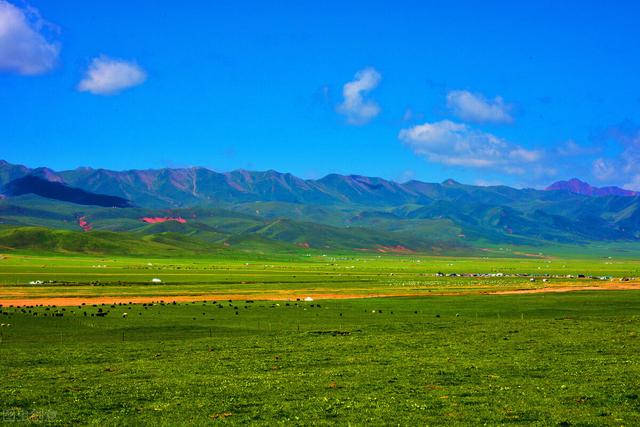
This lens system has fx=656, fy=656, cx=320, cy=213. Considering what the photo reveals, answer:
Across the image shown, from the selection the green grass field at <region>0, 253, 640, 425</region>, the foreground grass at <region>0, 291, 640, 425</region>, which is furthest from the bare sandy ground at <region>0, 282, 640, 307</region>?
the foreground grass at <region>0, 291, 640, 425</region>

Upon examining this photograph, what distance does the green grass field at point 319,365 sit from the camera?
26109mm

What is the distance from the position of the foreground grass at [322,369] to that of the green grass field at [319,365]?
103mm

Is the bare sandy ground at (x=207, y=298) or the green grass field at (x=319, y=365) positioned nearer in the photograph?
the green grass field at (x=319, y=365)

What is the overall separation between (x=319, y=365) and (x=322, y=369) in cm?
174

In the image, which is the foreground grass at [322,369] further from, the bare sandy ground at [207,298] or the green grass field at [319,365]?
the bare sandy ground at [207,298]

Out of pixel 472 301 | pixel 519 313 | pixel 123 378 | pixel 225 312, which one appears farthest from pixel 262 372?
pixel 472 301

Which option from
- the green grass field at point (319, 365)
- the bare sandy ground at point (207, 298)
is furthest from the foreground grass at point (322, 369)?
the bare sandy ground at point (207, 298)

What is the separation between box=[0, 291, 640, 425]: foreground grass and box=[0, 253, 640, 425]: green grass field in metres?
0.10

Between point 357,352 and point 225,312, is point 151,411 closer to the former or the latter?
point 357,352

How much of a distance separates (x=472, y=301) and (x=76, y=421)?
75108 millimetres

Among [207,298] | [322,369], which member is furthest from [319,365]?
[207,298]

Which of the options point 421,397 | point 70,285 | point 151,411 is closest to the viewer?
point 151,411

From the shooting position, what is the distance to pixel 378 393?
2983 centimetres

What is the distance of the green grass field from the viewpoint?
26.1 metres
